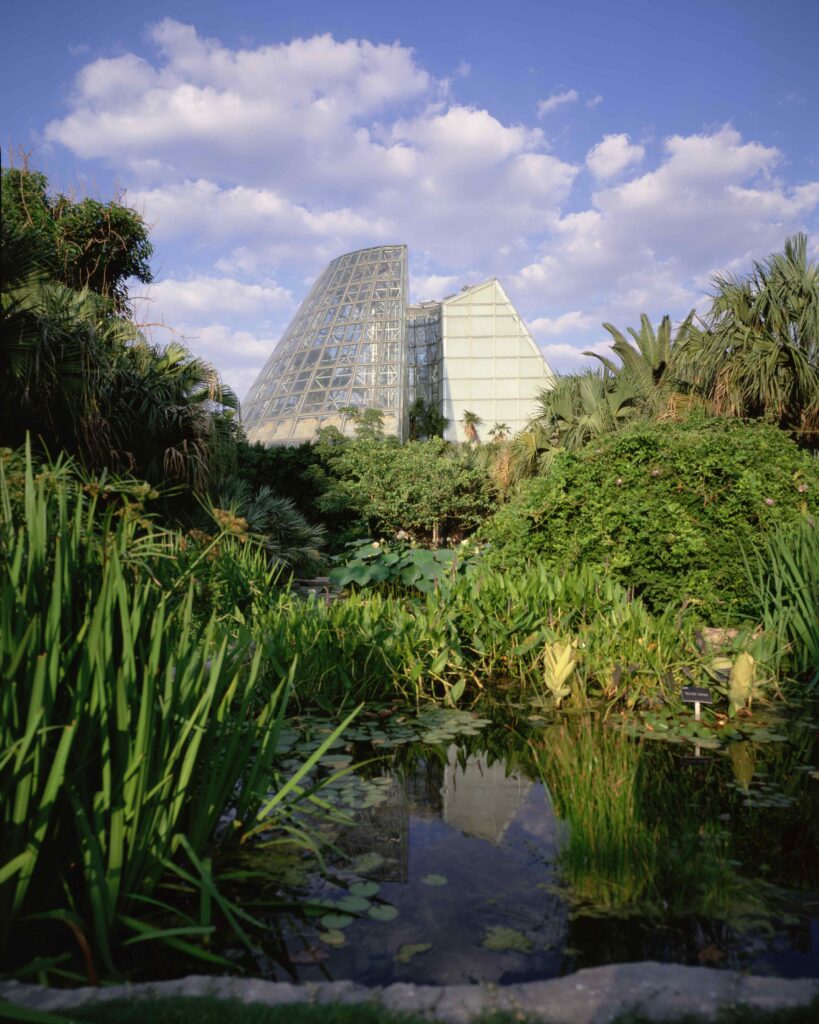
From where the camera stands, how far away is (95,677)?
191 cm

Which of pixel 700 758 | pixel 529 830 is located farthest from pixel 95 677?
pixel 700 758

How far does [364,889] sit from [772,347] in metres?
12.8

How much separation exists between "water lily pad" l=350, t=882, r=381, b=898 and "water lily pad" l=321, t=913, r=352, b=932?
0.14 metres

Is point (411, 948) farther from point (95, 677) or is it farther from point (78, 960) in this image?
point (95, 677)

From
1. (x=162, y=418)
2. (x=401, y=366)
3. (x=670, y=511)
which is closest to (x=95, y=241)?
(x=162, y=418)

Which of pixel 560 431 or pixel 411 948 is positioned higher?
pixel 560 431

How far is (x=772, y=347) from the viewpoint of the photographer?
12609mm

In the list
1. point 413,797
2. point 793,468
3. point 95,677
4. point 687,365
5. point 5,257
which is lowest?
point 413,797

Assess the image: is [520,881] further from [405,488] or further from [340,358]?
[340,358]

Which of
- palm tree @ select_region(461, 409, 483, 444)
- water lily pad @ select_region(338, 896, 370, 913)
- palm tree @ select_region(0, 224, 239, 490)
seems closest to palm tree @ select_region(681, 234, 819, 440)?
palm tree @ select_region(0, 224, 239, 490)

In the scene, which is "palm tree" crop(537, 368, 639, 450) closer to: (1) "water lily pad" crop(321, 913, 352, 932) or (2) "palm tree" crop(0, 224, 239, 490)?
(2) "palm tree" crop(0, 224, 239, 490)

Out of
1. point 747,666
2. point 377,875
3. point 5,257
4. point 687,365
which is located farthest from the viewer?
point 687,365

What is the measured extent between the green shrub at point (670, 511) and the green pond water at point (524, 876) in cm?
242

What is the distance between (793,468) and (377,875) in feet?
18.5
